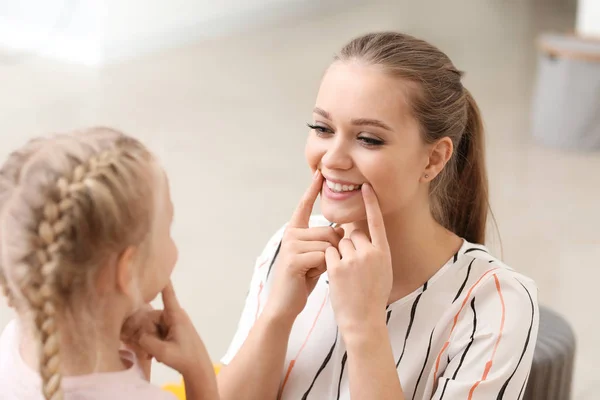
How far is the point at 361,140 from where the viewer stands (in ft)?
5.02

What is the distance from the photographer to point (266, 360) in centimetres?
157

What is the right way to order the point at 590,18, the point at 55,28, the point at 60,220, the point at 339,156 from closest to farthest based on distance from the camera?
1. the point at 60,220
2. the point at 339,156
3. the point at 590,18
4. the point at 55,28

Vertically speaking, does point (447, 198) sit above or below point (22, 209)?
below

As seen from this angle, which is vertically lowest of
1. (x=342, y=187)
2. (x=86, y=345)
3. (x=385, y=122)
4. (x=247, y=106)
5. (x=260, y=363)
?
(x=247, y=106)

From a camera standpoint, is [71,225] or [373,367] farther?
[373,367]

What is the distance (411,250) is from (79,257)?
71 cm

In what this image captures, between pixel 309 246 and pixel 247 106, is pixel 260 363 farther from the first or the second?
pixel 247 106

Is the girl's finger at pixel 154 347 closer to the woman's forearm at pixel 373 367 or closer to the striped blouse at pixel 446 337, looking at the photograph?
the woman's forearm at pixel 373 367

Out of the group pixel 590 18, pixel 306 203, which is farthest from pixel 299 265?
pixel 590 18

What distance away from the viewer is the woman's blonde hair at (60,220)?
3.47 feet

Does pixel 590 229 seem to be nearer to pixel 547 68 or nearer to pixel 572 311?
pixel 572 311

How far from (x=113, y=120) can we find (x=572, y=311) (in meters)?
2.51

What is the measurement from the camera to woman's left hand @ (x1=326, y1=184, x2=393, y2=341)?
1.43 metres

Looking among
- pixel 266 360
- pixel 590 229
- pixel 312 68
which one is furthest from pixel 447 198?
pixel 312 68
